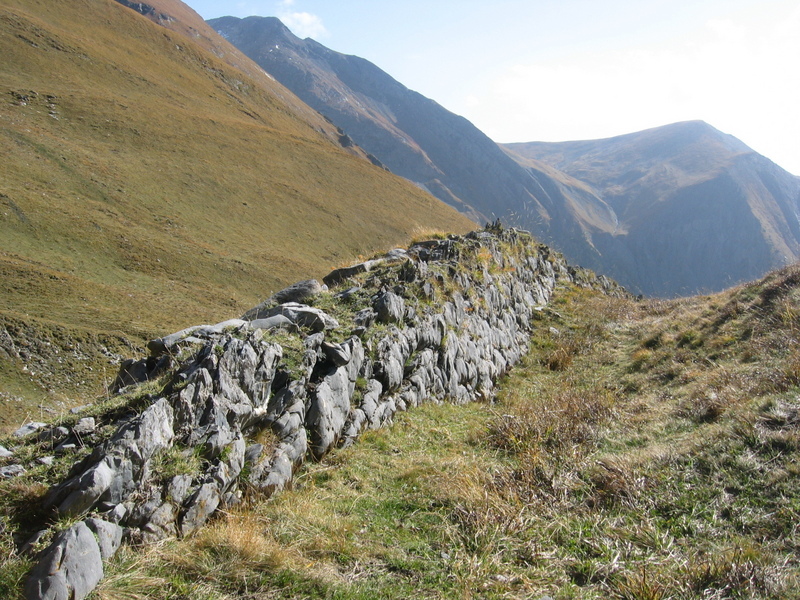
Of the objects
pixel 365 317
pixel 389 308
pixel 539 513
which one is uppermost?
pixel 389 308

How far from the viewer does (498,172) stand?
6924 inches

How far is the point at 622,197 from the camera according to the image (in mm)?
180000

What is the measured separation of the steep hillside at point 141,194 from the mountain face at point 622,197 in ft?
222

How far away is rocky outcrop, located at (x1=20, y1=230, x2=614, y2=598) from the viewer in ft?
12.1

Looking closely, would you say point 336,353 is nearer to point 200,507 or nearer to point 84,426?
point 200,507

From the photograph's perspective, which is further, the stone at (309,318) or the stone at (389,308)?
the stone at (389,308)

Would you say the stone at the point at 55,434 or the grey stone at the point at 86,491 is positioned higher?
the grey stone at the point at 86,491

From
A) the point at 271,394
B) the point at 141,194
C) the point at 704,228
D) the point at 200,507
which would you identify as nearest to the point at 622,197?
the point at 704,228

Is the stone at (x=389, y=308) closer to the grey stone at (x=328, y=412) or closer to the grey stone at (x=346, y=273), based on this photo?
the grey stone at (x=328, y=412)

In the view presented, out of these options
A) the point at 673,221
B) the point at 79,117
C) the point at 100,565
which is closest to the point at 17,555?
the point at 100,565

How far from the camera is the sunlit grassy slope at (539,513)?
351cm

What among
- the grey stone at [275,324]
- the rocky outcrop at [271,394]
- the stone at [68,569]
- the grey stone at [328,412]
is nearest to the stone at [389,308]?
the rocky outcrop at [271,394]

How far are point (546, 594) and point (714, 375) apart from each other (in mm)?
6391

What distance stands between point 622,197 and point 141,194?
175m
